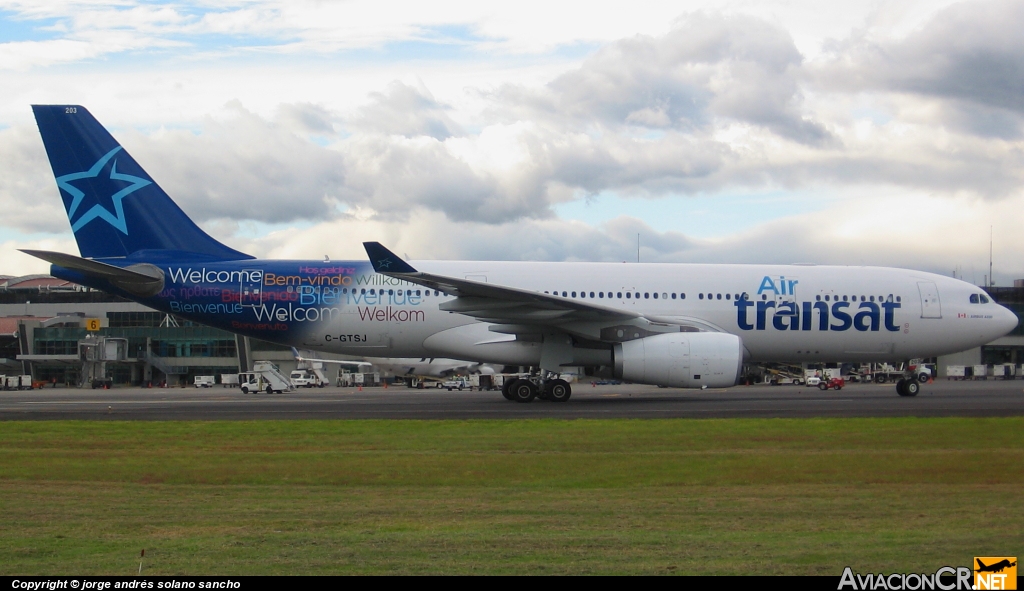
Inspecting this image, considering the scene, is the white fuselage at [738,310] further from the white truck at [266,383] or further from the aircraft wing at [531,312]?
the white truck at [266,383]

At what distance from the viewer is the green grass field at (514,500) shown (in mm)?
6488

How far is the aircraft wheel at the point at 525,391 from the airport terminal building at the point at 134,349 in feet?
154

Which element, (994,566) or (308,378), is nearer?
(994,566)

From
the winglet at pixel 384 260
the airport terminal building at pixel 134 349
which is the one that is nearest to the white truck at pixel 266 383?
the winglet at pixel 384 260

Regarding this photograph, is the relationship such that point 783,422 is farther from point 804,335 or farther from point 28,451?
point 28,451

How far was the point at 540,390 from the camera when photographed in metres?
24.8

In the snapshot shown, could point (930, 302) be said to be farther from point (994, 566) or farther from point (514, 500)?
point (994, 566)

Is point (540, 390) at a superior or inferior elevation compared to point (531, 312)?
inferior

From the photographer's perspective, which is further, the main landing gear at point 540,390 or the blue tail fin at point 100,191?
the blue tail fin at point 100,191

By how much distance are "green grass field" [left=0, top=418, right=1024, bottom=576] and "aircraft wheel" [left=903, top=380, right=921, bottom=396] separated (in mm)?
11435

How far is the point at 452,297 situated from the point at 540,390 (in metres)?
3.49

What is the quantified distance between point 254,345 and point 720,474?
212 feet

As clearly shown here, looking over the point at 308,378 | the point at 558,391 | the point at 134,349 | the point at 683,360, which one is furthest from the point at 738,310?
the point at 134,349

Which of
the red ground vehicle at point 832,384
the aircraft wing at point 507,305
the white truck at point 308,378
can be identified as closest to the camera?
the aircraft wing at point 507,305
